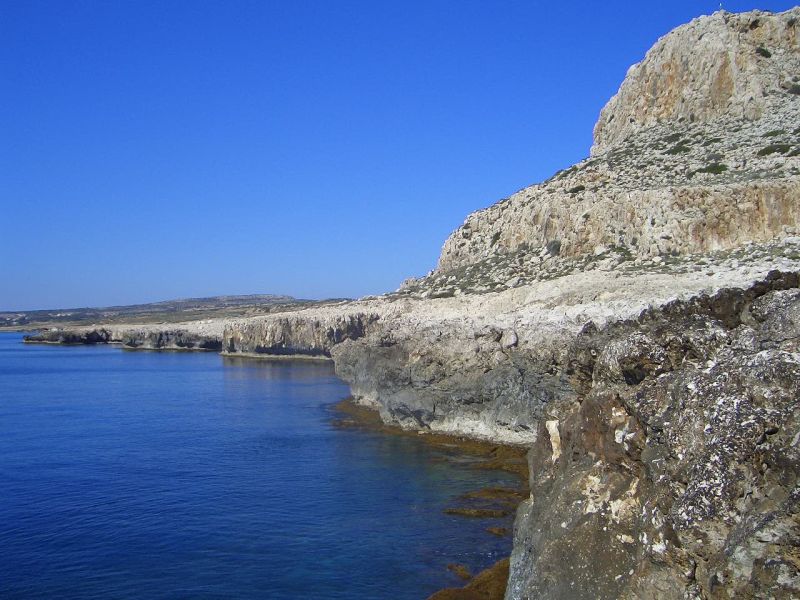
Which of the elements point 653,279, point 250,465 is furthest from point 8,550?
point 653,279

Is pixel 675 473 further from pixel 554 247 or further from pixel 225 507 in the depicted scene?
pixel 554 247

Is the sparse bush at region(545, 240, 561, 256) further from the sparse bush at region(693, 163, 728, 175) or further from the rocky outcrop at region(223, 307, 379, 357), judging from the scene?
the rocky outcrop at region(223, 307, 379, 357)

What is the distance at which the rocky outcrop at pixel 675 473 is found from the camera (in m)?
9.03

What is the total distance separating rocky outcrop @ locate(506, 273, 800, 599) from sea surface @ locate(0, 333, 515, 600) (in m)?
5.79

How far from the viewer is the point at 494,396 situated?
33562 millimetres

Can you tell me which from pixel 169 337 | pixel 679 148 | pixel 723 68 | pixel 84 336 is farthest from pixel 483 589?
pixel 84 336

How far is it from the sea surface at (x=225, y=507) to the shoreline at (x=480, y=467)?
55 cm

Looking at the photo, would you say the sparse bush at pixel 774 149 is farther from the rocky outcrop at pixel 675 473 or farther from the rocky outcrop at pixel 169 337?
→ the rocky outcrop at pixel 169 337

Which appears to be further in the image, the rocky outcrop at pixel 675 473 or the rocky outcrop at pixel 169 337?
the rocky outcrop at pixel 169 337

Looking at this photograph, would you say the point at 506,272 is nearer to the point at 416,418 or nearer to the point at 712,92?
the point at 416,418

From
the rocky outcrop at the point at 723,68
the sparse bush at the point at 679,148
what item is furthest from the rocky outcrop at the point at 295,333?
the sparse bush at the point at 679,148

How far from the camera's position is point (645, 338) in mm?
13961

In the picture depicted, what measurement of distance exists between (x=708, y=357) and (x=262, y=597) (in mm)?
10809

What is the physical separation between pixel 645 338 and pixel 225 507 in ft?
51.3
